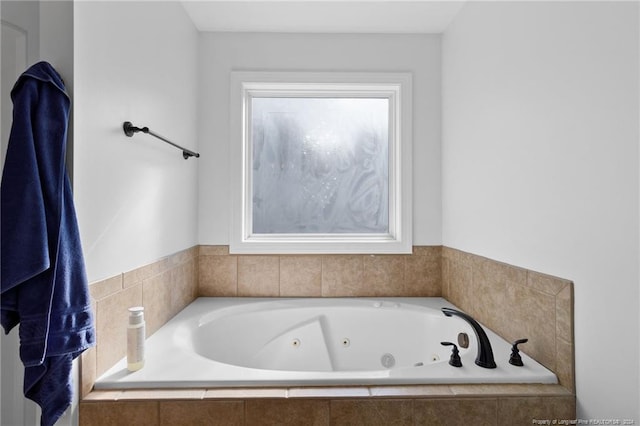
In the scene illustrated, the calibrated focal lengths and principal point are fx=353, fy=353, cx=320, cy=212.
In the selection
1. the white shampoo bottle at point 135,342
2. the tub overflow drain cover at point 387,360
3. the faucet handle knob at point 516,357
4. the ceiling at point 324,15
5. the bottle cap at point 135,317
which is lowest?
the tub overflow drain cover at point 387,360

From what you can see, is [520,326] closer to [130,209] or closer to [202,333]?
[202,333]

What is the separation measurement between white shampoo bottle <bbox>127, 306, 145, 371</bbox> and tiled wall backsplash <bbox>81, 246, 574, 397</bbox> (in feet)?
A: 0.26

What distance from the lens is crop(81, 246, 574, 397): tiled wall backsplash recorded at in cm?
119

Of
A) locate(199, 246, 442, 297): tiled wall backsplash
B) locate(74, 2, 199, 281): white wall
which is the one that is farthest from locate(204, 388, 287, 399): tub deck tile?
locate(199, 246, 442, 297): tiled wall backsplash

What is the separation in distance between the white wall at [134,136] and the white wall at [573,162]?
1.53m

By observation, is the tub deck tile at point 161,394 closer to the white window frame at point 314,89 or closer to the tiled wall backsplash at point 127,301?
the tiled wall backsplash at point 127,301

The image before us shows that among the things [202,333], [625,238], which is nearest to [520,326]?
[625,238]

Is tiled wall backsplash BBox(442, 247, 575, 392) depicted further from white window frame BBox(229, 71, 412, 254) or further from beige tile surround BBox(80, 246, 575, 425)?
white window frame BBox(229, 71, 412, 254)

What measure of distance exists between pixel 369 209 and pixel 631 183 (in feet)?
4.92

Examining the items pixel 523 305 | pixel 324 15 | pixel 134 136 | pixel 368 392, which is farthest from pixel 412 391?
pixel 324 15

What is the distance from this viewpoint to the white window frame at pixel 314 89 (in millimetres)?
2178

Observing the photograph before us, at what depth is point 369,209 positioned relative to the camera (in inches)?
92.0

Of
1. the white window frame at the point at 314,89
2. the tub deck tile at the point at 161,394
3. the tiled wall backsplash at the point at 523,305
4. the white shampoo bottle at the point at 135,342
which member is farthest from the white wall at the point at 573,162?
the white shampoo bottle at the point at 135,342

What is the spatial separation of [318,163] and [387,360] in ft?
4.12
